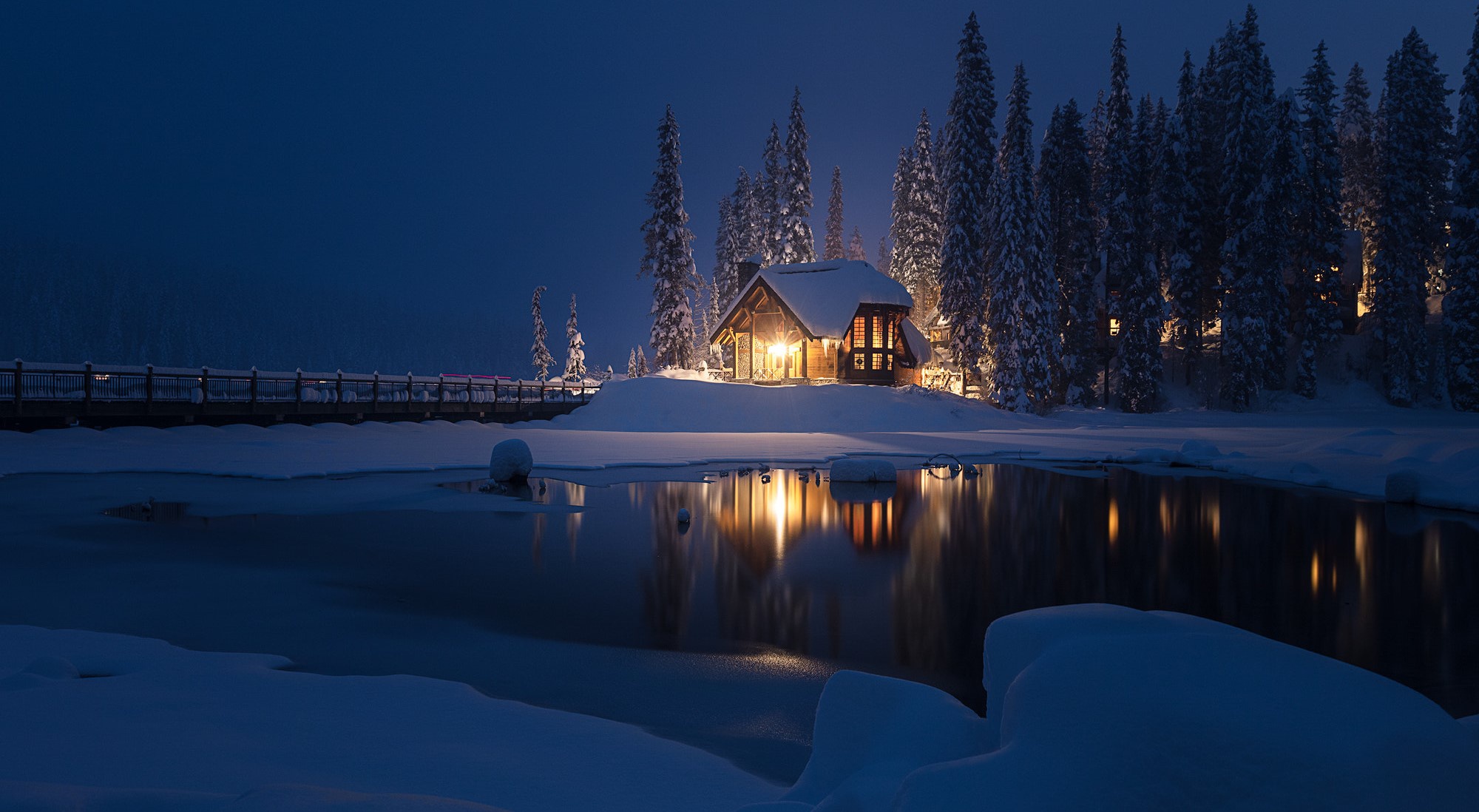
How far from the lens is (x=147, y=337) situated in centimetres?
11050

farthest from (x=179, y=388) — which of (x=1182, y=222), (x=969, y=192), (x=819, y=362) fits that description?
(x=1182, y=222)

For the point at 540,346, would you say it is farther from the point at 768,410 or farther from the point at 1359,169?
the point at 1359,169

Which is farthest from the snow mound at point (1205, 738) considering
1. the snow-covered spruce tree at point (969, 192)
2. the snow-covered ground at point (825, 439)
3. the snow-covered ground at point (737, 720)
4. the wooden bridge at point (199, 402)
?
the snow-covered spruce tree at point (969, 192)

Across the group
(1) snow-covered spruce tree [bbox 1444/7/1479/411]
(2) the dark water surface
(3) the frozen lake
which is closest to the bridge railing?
(3) the frozen lake

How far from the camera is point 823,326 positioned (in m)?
43.4

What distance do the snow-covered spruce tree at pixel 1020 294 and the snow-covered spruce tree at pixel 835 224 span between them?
34.7m

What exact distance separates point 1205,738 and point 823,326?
136 ft

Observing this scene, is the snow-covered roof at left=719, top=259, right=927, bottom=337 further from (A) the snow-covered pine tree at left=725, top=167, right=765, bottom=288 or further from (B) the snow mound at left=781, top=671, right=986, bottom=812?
(B) the snow mound at left=781, top=671, right=986, bottom=812

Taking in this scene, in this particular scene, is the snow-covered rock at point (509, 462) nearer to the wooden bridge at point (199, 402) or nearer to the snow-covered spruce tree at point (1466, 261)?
the wooden bridge at point (199, 402)

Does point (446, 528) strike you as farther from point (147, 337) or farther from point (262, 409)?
point (147, 337)

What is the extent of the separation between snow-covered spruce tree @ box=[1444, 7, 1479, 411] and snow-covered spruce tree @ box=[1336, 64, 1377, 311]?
4.08m

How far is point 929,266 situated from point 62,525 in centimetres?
5767

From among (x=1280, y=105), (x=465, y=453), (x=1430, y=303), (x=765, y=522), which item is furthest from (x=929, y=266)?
(x=765, y=522)

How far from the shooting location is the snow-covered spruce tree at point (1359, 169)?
50.8 m
